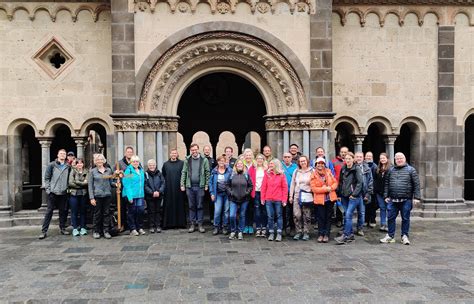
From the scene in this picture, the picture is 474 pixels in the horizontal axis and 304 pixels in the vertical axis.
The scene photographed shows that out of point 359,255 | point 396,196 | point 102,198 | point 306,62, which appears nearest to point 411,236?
point 396,196

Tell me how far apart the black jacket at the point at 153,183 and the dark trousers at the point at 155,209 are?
0.12 m

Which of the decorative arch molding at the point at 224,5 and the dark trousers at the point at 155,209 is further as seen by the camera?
the decorative arch molding at the point at 224,5

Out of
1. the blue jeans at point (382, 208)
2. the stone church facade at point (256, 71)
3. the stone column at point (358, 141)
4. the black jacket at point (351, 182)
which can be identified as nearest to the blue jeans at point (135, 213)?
the stone church facade at point (256, 71)

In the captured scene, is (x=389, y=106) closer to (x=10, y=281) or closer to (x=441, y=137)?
(x=441, y=137)

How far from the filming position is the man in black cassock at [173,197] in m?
9.17

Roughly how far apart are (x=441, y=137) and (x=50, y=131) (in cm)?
943

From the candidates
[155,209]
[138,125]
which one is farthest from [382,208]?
[138,125]

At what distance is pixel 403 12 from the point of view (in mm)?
10531

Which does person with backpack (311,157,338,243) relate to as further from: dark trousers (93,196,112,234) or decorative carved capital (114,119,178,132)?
dark trousers (93,196,112,234)

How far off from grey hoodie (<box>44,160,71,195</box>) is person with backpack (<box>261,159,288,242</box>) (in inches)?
157

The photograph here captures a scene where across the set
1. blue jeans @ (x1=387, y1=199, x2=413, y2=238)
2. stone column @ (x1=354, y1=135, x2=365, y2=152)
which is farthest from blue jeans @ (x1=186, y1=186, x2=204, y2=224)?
stone column @ (x1=354, y1=135, x2=365, y2=152)

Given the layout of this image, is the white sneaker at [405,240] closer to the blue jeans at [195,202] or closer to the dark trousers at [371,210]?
the dark trousers at [371,210]

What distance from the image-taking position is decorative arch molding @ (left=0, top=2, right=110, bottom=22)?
985 centimetres

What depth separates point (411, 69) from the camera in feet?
34.9
